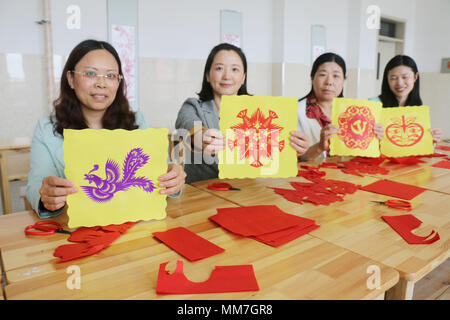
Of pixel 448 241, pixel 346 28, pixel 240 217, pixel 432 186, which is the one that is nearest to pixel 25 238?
pixel 240 217

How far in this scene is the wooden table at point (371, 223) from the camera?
0.90 m

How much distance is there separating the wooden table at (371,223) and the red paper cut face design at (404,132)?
53 centimetres

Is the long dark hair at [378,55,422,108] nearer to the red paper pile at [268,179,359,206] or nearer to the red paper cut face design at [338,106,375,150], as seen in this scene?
the red paper cut face design at [338,106,375,150]

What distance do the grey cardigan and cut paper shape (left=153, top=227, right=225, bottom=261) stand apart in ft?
2.94

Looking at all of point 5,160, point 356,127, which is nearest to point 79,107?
point 356,127

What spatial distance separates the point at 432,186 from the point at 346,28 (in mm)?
5570

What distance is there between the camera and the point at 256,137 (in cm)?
152

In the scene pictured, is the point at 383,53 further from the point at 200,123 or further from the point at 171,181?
the point at 171,181

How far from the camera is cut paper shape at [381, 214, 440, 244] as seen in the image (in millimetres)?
1020

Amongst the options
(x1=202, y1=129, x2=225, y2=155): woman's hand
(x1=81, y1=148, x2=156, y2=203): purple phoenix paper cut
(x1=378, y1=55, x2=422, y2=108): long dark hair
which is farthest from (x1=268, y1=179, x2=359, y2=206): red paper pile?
(x1=378, y1=55, x2=422, y2=108): long dark hair

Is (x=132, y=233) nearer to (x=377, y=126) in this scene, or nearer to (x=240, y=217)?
(x=240, y=217)

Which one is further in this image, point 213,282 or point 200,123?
point 200,123

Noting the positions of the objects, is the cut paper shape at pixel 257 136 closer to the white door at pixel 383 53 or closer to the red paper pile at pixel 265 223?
the red paper pile at pixel 265 223

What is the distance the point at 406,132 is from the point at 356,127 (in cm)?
40
